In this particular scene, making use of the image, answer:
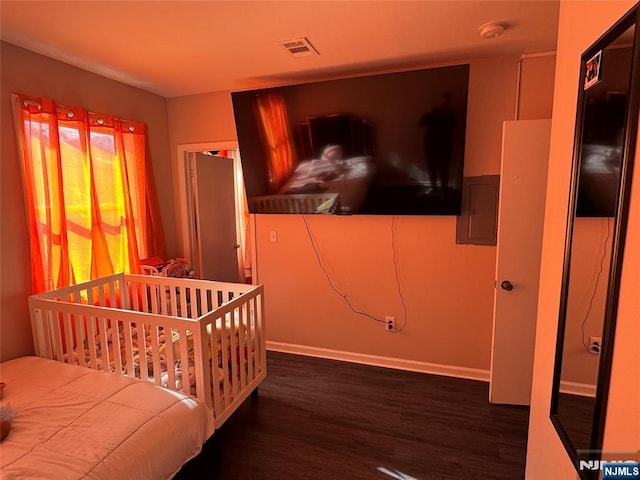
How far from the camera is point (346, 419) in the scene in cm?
226

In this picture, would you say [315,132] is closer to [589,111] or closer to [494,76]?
[494,76]

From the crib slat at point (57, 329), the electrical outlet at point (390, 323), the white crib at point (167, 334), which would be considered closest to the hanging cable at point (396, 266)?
the electrical outlet at point (390, 323)

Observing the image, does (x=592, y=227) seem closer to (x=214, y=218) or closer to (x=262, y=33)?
(x=262, y=33)

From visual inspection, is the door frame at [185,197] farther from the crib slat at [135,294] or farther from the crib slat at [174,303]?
the crib slat at [174,303]

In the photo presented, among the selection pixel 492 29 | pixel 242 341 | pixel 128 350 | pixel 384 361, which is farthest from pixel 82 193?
pixel 492 29

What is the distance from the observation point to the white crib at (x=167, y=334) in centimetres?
183

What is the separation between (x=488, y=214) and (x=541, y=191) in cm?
47

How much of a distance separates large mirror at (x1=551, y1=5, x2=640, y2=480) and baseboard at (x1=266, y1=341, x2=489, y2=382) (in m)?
1.70

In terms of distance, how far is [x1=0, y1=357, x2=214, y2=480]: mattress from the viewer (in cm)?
129

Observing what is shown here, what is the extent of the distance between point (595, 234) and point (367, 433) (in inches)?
70.4

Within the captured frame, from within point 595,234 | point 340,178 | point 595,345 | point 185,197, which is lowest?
point 595,345

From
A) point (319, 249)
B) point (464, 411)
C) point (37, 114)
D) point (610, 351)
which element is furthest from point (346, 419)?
point (37, 114)

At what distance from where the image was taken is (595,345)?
934mm

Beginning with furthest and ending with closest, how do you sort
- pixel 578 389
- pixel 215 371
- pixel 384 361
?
pixel 384 361 → pixel 215 371 → pixel 578 389
